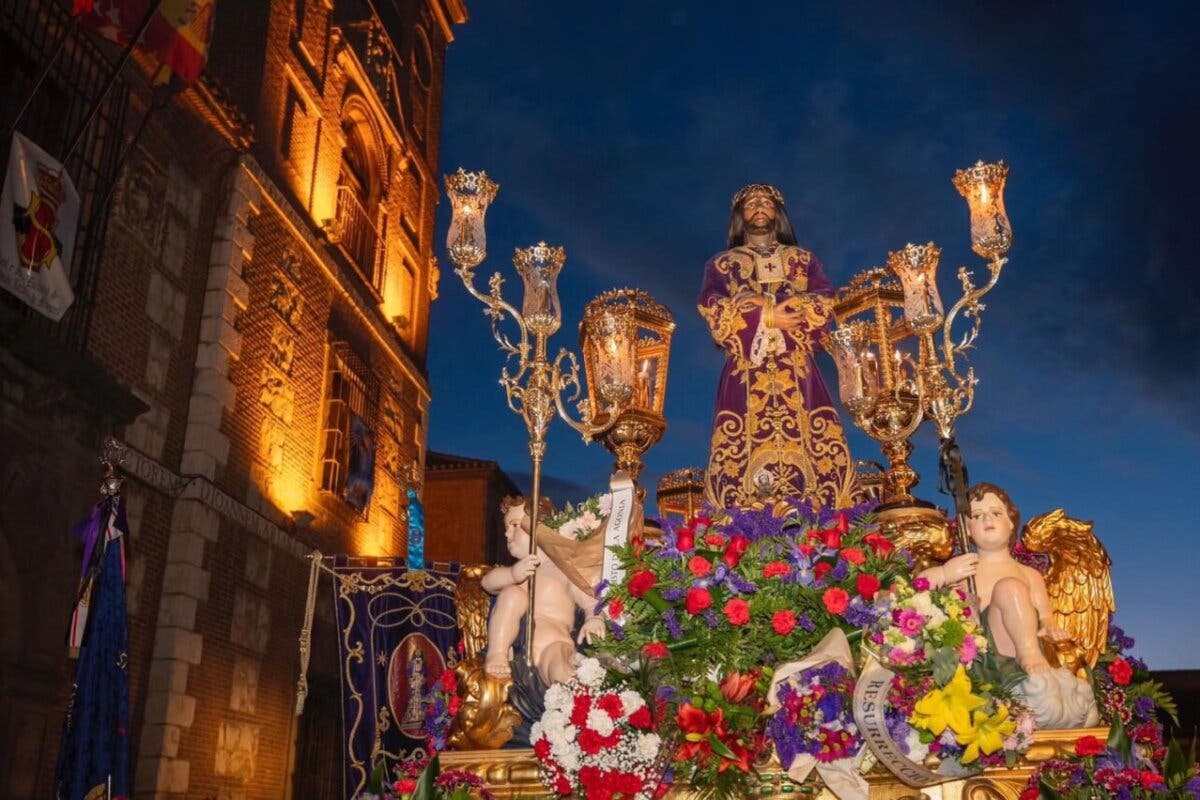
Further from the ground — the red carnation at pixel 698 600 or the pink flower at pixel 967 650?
the red carnation at pixel 698 600

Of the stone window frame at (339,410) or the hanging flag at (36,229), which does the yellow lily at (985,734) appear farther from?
the stone window frame at (339,410)

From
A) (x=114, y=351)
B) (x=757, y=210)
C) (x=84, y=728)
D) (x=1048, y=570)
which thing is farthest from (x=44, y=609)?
(x=1048, y=570)

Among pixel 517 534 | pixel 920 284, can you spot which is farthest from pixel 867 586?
pixel 920 284

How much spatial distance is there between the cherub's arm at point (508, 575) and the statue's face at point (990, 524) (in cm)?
218

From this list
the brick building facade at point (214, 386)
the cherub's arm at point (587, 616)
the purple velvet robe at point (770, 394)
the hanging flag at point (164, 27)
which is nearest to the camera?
the cherub's arm at point (587, 616)

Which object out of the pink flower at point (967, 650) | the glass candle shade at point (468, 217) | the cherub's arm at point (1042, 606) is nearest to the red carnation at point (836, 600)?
the pink flower at point (967, 650)

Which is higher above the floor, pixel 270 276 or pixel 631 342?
pixel 270 276

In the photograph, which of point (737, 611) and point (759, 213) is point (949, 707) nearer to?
point (737, 611)

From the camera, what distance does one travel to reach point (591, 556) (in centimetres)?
511

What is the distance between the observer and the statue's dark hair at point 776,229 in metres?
8.96

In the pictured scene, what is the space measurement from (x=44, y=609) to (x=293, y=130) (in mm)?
8491

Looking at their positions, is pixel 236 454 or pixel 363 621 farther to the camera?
pixel 236 454

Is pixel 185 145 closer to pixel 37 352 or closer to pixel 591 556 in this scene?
pixel 37 352

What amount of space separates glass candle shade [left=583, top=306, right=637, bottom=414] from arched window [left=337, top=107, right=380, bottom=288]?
34.3ft
